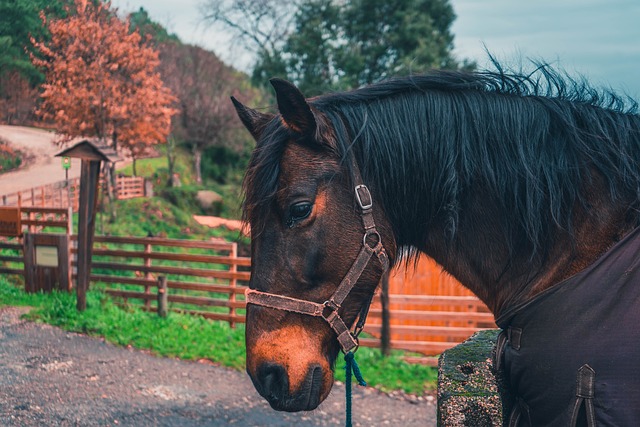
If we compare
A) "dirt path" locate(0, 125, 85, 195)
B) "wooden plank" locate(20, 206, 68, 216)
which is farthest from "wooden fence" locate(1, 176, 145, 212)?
"wooden plank" locate(20, 206, 68, 216)

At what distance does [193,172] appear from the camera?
27922 mm

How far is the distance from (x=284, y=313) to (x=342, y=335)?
0.70ft

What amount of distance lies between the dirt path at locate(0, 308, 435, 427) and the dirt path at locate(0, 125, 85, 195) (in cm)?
347

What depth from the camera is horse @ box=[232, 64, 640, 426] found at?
1.73 m

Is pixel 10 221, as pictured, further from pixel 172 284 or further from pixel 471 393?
pixel 471 393

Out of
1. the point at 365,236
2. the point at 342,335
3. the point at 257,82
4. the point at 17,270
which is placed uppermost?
the point at 257,82

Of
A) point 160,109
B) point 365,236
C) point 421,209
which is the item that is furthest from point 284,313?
point 160,109

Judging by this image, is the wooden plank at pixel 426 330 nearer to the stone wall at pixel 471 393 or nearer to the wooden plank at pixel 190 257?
the wooden plank at pixel 190 257

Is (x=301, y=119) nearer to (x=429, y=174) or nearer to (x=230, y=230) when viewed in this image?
(x=429, y=174)

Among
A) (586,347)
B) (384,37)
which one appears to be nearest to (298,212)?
(586,347)

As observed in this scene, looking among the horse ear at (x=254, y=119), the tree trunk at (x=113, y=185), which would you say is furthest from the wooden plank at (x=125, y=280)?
the horse ear at (x=254, y=119)

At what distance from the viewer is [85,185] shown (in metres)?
8.65

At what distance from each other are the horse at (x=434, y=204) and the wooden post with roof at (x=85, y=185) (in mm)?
7398

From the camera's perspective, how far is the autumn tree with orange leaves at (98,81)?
32.0 feet
